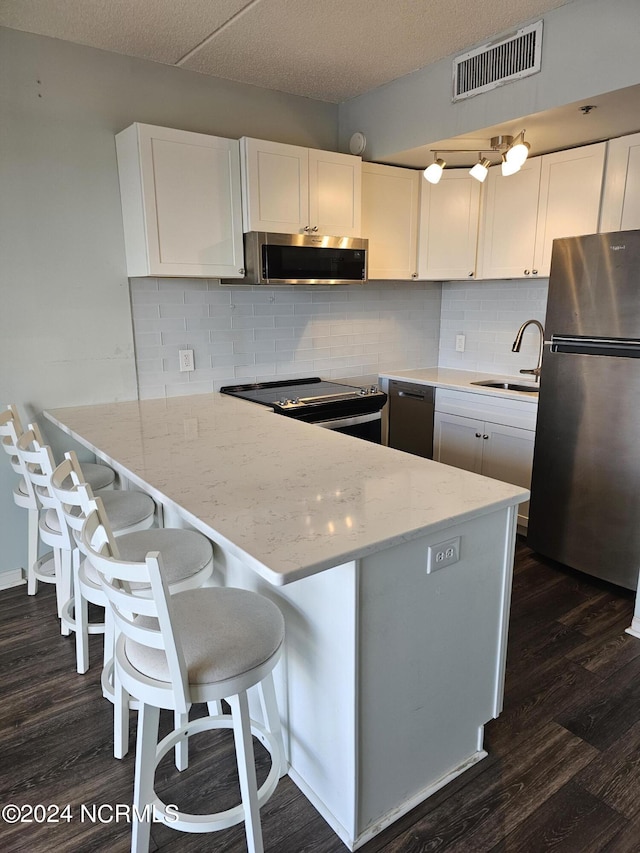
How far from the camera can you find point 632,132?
2.79 m

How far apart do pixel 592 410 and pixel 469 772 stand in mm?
1759

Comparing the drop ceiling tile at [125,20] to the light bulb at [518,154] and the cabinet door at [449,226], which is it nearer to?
the light bulb at [518,154]

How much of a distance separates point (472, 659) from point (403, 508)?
571mm

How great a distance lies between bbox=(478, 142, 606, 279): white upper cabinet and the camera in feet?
9.75

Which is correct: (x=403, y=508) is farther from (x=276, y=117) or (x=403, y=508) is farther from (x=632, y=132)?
(x=276, y=117)

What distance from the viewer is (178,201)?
9.07ft

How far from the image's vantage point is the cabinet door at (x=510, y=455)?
3189mm

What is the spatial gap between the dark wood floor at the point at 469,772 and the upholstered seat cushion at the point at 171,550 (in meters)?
0.61

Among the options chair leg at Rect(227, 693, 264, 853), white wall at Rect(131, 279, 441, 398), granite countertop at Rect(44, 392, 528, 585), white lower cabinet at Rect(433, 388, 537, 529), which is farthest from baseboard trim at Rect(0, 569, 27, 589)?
white lower cabinet at Rect(433, 388, 537, 529)

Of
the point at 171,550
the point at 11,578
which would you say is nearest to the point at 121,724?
the point at 171,550

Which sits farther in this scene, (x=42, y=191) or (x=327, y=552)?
(x=42, y=191)

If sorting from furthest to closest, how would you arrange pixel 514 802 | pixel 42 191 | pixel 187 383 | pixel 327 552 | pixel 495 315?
pixel 495 315, pixel 187 383, pixel 42 191, pixel 514 802, pixel 327 552

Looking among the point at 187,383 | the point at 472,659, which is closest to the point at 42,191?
the point at 187,383

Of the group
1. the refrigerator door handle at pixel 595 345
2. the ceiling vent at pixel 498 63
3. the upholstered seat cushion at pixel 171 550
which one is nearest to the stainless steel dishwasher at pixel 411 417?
the refrigerator door handle at pixel 595 345
